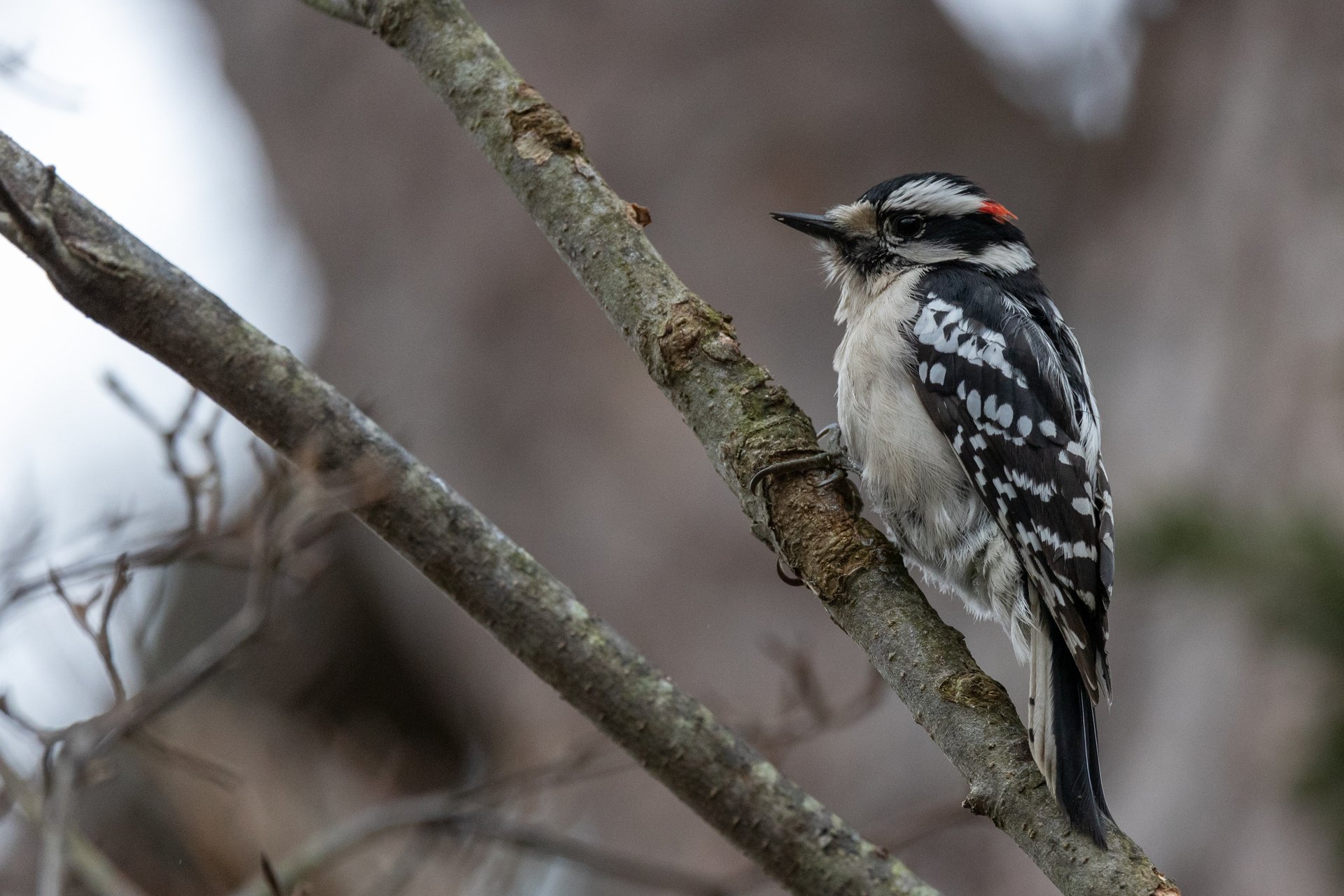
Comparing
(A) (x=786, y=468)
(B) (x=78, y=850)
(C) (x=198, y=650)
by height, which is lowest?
(B) (x=78, y=850)

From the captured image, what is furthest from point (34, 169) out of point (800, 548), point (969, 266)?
point (969, 266)

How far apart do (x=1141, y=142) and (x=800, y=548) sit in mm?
6123

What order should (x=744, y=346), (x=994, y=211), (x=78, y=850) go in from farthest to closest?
(x=744, y=346) → (x=994, y=211) → (x=78, y=850)

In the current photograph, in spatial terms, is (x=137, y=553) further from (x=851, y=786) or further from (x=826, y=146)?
(x=826, y=146)

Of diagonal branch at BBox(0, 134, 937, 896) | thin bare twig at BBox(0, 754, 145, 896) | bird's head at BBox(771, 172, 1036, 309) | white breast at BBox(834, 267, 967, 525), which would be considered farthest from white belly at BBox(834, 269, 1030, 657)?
thin bare twig at BBox(0, 754, 145, 896)

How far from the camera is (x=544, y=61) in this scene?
795cm

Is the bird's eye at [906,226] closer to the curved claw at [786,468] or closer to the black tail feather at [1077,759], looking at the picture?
the curved claw at [786,468]

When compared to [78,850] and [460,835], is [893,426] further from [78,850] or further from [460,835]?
[78,850]

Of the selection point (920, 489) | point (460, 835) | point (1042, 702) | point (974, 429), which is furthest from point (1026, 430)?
point (460, 835)

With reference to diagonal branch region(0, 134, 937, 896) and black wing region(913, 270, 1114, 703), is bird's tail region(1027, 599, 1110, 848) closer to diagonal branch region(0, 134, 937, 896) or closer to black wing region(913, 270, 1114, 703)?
black wing region(913, 270, 1114, 703)

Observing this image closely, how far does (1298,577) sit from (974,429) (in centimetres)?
89

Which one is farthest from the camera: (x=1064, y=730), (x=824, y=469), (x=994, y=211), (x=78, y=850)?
(x=994, y=211)

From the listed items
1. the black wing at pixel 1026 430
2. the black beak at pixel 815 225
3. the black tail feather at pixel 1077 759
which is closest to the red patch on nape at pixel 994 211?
the black wing at pixel 1026 430

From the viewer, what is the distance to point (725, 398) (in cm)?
245
